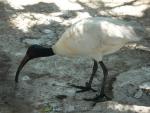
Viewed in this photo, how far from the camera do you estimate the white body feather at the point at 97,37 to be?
245 inches

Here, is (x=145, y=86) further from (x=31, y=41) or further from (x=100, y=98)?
(x=31, y=41)

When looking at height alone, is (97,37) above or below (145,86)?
above

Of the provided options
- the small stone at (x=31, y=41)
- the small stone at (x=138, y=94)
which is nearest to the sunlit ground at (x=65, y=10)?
the small stone at (x=31, y=41)

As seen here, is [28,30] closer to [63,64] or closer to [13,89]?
[63,64]

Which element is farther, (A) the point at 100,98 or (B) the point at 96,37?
(A) the point at 100,98

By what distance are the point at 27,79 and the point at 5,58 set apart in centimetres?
79

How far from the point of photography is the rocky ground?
6.48 metres

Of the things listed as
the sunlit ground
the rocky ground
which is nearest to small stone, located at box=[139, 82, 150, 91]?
the rocky ground

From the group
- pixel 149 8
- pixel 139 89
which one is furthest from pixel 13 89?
pixel 149 8

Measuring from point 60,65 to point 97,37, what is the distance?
1.49 meters

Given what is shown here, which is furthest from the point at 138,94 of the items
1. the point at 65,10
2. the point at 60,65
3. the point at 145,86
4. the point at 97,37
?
the point at 65,10

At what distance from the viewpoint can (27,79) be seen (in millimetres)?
7121

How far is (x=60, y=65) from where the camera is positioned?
7590 millimetres

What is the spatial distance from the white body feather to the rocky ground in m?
0.73
